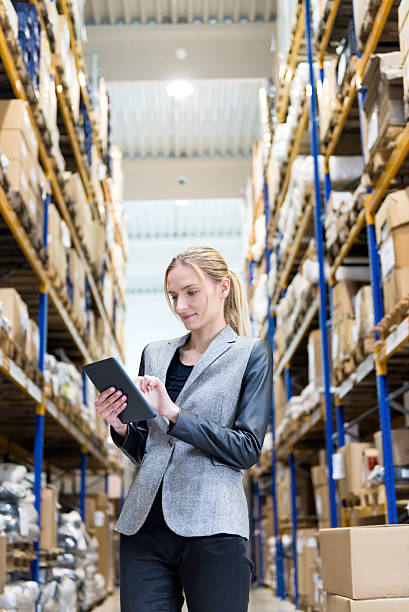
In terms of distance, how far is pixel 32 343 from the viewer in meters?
5.78

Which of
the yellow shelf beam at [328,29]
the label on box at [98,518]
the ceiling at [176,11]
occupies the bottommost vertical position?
the label on box at [98,518]

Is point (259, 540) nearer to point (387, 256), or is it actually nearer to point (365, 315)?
point (365, 315)

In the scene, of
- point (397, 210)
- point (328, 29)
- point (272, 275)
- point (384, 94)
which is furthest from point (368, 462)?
point (272, 275)

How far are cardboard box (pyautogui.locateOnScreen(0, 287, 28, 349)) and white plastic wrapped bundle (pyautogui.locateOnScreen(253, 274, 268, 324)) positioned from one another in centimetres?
647

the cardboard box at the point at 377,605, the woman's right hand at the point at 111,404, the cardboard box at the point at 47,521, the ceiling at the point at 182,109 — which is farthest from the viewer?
the ceiling at the point at 182,109

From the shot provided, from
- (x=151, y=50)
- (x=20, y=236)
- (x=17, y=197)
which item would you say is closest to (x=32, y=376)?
(x=20, y=236)

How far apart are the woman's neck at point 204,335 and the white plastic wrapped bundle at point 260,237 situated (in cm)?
961

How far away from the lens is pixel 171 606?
1.73 metres

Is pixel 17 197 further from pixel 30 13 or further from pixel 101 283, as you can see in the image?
pixel 101 283

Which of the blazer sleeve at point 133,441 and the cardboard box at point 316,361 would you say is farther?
the cardboard box at point 316,361

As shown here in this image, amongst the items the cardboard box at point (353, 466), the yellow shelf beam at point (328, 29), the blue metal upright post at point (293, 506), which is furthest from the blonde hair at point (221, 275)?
the blue metal upright post at point (293, 506)

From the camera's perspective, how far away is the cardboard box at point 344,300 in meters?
6.11

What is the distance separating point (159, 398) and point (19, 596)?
12.0 feet

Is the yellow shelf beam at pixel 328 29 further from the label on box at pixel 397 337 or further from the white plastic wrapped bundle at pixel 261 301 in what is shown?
the white plastic wrapped bundle at pixel 261 301
